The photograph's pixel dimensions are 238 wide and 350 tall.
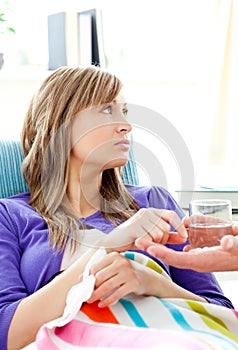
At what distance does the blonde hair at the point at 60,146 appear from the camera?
1.70 meters

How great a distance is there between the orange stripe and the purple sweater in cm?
18

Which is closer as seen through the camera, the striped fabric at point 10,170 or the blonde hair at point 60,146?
the blonde hair at point 60,146

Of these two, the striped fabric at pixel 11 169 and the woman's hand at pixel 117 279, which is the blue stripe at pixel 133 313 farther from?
the striped fabric at pixel 11 169

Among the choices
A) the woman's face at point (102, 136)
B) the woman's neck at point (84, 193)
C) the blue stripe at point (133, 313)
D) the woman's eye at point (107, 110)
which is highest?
the woman's eye at point (107, 110)

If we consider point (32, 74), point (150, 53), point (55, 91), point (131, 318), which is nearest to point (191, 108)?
point (150, 53)

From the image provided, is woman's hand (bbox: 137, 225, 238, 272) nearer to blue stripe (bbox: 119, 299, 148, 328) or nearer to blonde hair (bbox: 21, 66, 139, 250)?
blue stripe (bbox: 119, 299, 148, 328)

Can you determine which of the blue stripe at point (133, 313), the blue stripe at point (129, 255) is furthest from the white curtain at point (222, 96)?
the blue stripe at point (133, 313)

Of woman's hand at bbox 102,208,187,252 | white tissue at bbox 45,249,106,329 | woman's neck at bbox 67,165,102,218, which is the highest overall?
woman's hand at bbox 102,208,187,252

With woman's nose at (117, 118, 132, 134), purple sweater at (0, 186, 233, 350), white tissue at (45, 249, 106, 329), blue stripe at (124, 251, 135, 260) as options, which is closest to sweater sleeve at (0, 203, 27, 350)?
purple sweater at (0, 186, 233, 350)

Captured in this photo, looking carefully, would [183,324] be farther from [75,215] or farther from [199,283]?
Result: [75,215]

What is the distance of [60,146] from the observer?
1747mm

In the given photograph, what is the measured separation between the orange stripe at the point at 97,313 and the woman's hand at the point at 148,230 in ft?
0.46

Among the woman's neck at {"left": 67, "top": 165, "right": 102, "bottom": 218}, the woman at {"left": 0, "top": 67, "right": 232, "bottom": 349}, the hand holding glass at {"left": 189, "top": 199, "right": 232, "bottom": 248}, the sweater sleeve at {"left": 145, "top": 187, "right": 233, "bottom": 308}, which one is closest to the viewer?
the hand holding glass at {"left": 189, "top": 199, "right": 232, "bottom": 248}

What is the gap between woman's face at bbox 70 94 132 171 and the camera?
1664 millimetres
